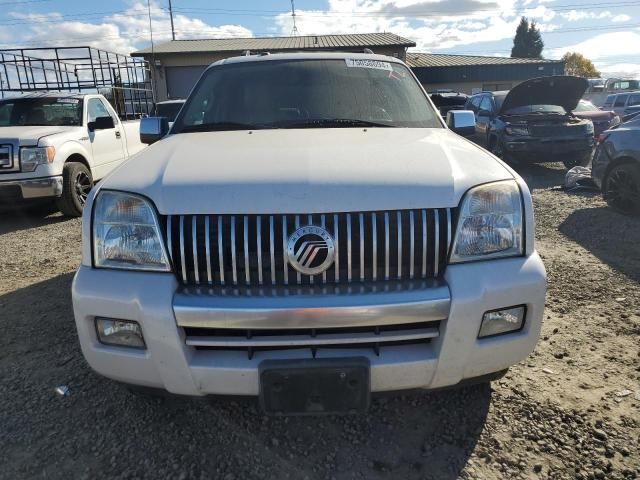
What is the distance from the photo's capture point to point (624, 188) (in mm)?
6188

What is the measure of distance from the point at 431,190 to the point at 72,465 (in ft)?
6.43

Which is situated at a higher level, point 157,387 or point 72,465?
point 157,387

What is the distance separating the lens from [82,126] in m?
7.35

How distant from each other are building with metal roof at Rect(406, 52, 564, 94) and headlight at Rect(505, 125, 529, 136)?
88.1 feet

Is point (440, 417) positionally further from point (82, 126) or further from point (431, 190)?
point (82, 126)

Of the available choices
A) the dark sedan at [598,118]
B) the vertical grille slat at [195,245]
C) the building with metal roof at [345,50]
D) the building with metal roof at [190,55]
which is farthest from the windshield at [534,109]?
the building with metal roof at [190,55]

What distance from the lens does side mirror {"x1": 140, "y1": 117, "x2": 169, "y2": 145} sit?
355 cm

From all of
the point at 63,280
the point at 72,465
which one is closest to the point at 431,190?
the point at 72,465

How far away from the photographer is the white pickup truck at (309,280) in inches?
71.4

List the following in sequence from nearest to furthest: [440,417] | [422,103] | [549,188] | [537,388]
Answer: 1. [440,417]
2. [537,388]
3. [422,103]
4. [549,188]

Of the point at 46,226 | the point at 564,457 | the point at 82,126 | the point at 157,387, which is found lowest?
the point at 46,226

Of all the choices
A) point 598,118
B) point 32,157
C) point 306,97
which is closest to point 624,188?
point 306,97

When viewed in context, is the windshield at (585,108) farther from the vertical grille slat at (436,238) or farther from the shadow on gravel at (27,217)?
the vertical grille slat at (436,238)

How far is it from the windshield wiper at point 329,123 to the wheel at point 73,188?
193 inches
